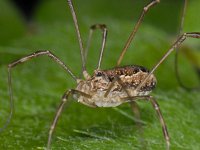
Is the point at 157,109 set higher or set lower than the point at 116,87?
lower

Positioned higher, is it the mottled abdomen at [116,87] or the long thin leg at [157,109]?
the mottled abdomen at [116,87]

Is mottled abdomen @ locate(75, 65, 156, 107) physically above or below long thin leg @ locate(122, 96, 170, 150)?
above

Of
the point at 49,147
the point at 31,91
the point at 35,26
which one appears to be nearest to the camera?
the point at 49,147

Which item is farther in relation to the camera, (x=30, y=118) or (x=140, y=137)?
(x=30, y=118)

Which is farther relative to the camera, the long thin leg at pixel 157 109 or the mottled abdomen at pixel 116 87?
the mottled abdomen at pixel 116 87

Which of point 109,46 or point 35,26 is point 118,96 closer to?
point 109,46

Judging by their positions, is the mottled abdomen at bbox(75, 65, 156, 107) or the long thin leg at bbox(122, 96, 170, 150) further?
the mottled abdomen at bbox(75, 65, 156, 107)

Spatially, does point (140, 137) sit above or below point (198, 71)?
below

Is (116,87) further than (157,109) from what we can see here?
Yes

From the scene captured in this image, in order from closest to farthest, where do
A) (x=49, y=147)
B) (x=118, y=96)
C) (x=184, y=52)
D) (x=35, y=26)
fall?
(x=49, y=147) → (x=118, y=96) → (x=184, y=52) → (x=35, y=26)

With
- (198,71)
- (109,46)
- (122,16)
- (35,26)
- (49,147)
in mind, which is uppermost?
(122,16)

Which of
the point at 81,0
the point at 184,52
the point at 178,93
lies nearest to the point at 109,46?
the point at 184,52
